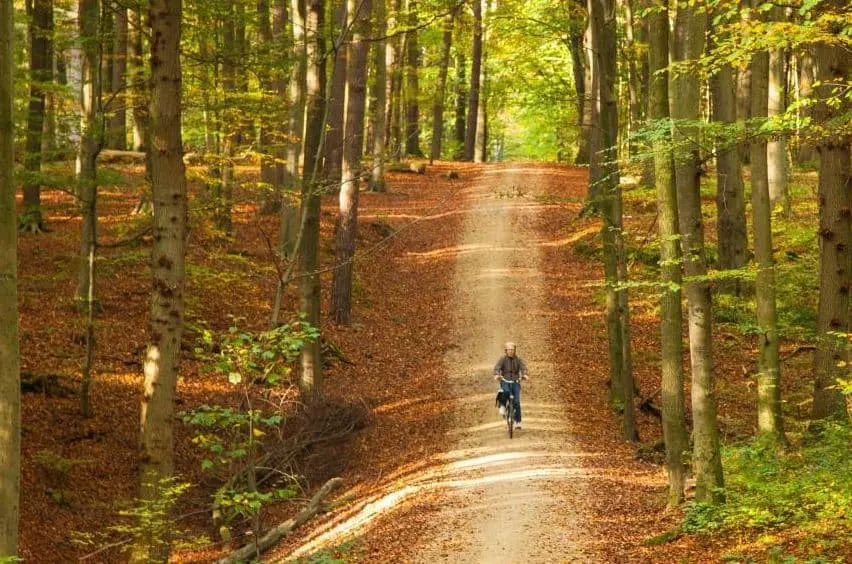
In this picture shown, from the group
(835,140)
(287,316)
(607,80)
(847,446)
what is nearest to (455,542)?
(847,446)

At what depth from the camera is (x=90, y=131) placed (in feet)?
40.0

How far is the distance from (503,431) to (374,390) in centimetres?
357

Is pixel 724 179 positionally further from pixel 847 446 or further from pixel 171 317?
pixel 171 317

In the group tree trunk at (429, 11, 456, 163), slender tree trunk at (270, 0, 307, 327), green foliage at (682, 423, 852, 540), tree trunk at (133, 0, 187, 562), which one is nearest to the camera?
tree trunk at (133, 0, 187, 562)

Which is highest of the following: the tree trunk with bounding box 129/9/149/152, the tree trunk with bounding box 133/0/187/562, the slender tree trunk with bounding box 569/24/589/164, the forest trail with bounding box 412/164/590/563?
the slender tree trunk with bounding box 569/24/589/164

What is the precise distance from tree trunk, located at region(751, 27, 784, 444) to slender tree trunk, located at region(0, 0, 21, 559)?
9546 millimetres

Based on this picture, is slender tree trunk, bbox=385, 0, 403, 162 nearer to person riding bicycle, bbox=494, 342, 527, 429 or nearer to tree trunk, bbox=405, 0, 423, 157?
tree trunk, bbox=405, 0, 423, 157

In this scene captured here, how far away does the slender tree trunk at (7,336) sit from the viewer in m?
6.65

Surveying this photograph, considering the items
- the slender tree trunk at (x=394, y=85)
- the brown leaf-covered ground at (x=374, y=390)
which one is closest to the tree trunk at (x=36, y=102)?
the brown leaf-covered ground at (x=374, y=390)

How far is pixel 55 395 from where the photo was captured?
46.0 ft

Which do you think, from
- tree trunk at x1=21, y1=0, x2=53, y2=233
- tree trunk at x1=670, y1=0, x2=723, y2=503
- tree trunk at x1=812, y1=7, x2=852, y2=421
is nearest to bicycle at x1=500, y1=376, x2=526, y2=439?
tree trunk at x1=670, y1=0, x2=723, y2=503

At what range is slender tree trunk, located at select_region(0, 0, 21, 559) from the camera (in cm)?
665

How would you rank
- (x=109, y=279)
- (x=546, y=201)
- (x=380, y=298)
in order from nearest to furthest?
1. (x=546, y=201)
2. (x=109, y=279)
3. (x=380, y=298)

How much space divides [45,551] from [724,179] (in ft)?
48.5
